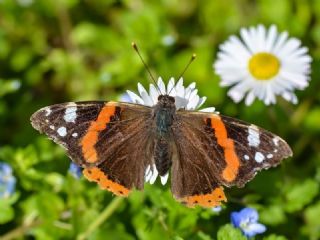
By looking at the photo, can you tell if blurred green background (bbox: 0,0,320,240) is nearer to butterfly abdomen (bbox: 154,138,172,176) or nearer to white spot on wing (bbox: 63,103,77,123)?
butterfly abdomen (bbox: 154,138,172,176)

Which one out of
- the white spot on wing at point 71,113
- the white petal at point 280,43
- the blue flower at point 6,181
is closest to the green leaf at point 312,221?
the white petal at point 280,43

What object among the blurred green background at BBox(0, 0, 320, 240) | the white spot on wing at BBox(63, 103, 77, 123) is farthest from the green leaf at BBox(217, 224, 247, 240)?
the white spot on wing at BBox(63, 103, 77, 123)

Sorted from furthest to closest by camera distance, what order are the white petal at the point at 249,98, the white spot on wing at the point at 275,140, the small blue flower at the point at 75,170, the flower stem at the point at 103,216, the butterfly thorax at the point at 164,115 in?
the white petal at the point at 249,98 < the flower stem at the point at 103,216 < the small blue flower at the point at 75,170 < the butterfly thorax at the point at 164,115 < the white spot on wing at the point at 275,140

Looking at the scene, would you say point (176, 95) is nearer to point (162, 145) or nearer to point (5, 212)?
point (162, 145)

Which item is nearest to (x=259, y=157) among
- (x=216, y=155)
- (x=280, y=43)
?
(x=216, y=155)

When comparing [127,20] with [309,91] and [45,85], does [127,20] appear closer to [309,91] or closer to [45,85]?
[45,85]

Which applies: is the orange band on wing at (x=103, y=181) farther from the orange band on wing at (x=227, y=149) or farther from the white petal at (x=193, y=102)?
the white petal at (x=193, y=102)

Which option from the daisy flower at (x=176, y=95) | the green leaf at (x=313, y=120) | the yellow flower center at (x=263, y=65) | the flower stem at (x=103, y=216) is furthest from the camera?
the green leaf at (x=313, y=120)

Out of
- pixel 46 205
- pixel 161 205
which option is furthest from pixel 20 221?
pixel 161 205
